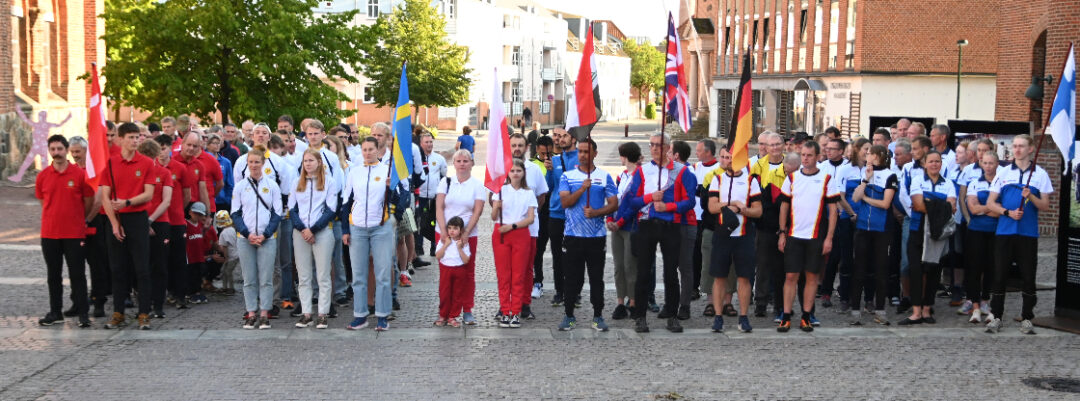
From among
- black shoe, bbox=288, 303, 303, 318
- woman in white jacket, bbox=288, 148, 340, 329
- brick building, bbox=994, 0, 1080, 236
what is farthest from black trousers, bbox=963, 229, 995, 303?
brick building, bbox=994, 0, 1080, 236

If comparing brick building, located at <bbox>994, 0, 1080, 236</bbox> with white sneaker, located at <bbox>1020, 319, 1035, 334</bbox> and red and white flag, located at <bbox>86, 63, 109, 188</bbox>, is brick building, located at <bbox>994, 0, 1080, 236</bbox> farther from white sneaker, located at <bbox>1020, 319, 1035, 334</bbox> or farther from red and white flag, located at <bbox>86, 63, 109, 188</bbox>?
red and white flag, located at <bbox>86, 63, 109, 188</bbox>

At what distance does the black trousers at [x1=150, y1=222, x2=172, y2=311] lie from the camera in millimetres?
10500

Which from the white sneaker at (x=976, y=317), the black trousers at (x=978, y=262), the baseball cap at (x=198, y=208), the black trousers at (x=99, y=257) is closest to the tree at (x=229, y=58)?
the baseball cap at (x=198, y=208)

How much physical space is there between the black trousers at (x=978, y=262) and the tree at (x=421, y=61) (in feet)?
167

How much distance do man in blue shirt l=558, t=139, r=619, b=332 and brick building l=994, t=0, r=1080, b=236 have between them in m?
11.2

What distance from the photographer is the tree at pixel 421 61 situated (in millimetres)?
60438

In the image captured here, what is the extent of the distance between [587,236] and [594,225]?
12 centimetres

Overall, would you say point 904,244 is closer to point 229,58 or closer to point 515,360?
point 515,360

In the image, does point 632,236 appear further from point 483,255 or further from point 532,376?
point 483,255

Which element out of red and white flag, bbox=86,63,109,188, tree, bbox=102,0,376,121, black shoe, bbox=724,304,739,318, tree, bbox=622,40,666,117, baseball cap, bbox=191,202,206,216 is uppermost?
tree, bbox=622,40,666,117

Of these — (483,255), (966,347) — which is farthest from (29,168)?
(966,347)

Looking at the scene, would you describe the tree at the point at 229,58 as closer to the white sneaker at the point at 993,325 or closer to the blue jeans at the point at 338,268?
the blue jeans at the point at 338,268

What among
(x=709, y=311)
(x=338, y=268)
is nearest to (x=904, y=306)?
(x=709, y=311)

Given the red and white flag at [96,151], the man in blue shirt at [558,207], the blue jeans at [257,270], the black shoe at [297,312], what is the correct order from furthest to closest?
the man in blue shirt at [558,207] < the black shoe at [297,312] < the blue jeans at [257,270] < the red and white flag at [96,151]
